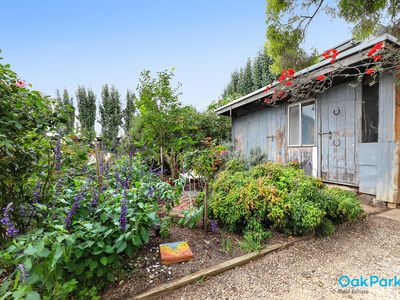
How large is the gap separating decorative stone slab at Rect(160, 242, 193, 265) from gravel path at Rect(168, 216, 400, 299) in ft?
0.85

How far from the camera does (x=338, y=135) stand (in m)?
3.85

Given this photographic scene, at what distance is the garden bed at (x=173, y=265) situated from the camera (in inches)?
56.9

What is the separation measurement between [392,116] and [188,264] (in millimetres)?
3627

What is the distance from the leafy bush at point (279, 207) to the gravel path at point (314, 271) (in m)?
0.21

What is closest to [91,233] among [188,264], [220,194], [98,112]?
[188,264]

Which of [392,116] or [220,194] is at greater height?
[392,116]

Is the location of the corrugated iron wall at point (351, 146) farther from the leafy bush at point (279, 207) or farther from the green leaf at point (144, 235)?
the green leaf at point (144, 235)

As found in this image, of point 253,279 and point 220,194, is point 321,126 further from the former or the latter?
point 253,279

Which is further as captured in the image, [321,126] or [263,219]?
[321,126]

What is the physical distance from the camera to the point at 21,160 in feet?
4.41

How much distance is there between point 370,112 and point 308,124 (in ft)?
3.86

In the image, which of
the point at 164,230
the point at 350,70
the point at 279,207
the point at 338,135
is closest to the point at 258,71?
the point at 350,70

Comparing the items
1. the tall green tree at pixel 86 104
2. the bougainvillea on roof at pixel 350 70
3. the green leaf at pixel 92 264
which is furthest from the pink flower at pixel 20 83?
the tall green tree at pixel 86 104

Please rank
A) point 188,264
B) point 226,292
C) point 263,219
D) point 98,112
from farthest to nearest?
point 98,112 < point 263,219 < point 188,264 < point 226,292
